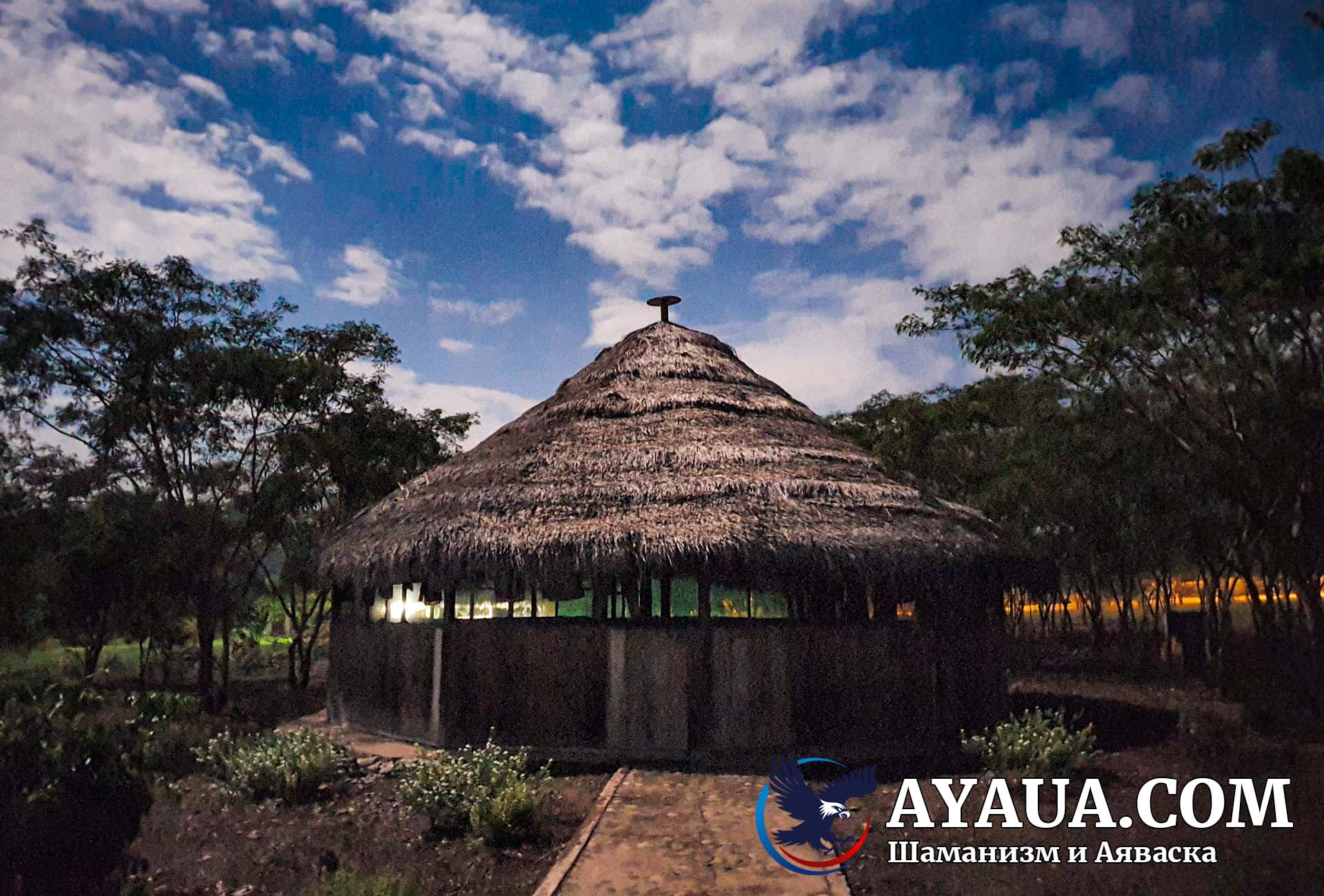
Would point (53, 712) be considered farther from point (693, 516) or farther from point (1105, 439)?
point (1105, 439)

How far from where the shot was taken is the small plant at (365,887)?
582 centimetres

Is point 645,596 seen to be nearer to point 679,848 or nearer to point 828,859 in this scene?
point 679,848

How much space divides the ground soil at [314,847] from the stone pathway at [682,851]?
0.46 m

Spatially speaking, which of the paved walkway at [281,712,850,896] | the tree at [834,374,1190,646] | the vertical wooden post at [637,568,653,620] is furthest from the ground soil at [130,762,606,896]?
the tree at [834,374,1190,646]

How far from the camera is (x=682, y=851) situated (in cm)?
693

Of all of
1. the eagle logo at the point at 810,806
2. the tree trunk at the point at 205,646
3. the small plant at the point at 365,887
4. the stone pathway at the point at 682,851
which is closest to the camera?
the small plant at the point at 365,887

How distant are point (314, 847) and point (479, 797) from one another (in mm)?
1413

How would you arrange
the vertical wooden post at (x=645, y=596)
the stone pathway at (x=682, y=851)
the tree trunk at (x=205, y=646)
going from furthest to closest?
the tree trunk at (x=205, y=646) → the vertical wooden post at (x=645, y=596) → the stone pathway at (x=682, y=851)

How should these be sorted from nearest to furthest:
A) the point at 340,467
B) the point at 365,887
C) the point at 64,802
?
the point at 365,887
the point at 64,802
the point at 340,467

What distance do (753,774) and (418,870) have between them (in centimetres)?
444

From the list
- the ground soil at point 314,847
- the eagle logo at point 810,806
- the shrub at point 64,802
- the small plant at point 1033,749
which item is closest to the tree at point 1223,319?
the small plant at point 1033,749

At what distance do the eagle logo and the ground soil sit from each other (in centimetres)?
187

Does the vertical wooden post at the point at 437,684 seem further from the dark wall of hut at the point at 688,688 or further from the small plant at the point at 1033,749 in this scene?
the small plant at the point at 1033,749

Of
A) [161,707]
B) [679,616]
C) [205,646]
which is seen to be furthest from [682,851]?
[205,646]
